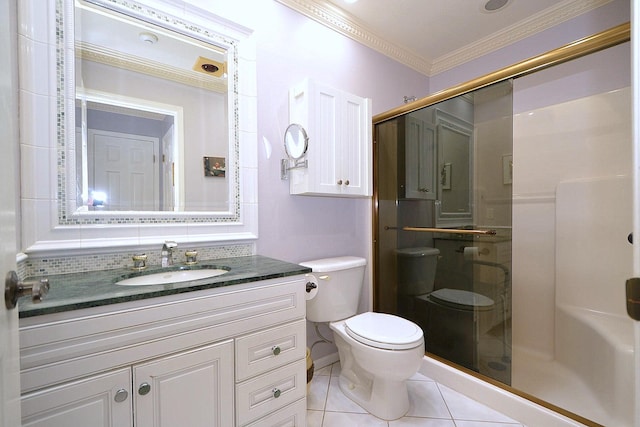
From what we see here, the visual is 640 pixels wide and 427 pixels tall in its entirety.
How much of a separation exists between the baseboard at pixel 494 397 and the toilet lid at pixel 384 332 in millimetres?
508

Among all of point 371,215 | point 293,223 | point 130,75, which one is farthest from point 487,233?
point 130,75

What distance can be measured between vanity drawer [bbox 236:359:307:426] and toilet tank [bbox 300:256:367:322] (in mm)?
476

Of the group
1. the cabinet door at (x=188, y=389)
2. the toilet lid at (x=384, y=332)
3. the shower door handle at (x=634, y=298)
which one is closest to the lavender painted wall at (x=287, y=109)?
the toilet lid at (x=384, y=332)

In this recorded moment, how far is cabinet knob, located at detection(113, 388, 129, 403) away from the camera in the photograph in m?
0.78

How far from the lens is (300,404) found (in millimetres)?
1176

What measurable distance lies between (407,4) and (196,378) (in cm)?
235

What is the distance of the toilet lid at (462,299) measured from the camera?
1.76 metres

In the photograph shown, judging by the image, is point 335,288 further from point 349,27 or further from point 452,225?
point 349,27

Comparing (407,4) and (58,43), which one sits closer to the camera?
(58,43)

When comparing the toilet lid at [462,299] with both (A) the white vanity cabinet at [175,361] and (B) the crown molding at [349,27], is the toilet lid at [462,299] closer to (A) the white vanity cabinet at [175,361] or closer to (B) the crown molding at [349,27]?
(A) the white vanity cabinet at [175,361]

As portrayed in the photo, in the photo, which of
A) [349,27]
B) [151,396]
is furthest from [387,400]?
[349,27]

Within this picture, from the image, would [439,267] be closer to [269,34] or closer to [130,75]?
[269,34]

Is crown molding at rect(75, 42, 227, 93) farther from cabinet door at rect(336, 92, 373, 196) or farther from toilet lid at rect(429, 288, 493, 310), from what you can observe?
toilet lid at rect(429, 288, 493, 310)

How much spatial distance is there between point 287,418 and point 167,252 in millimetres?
876
